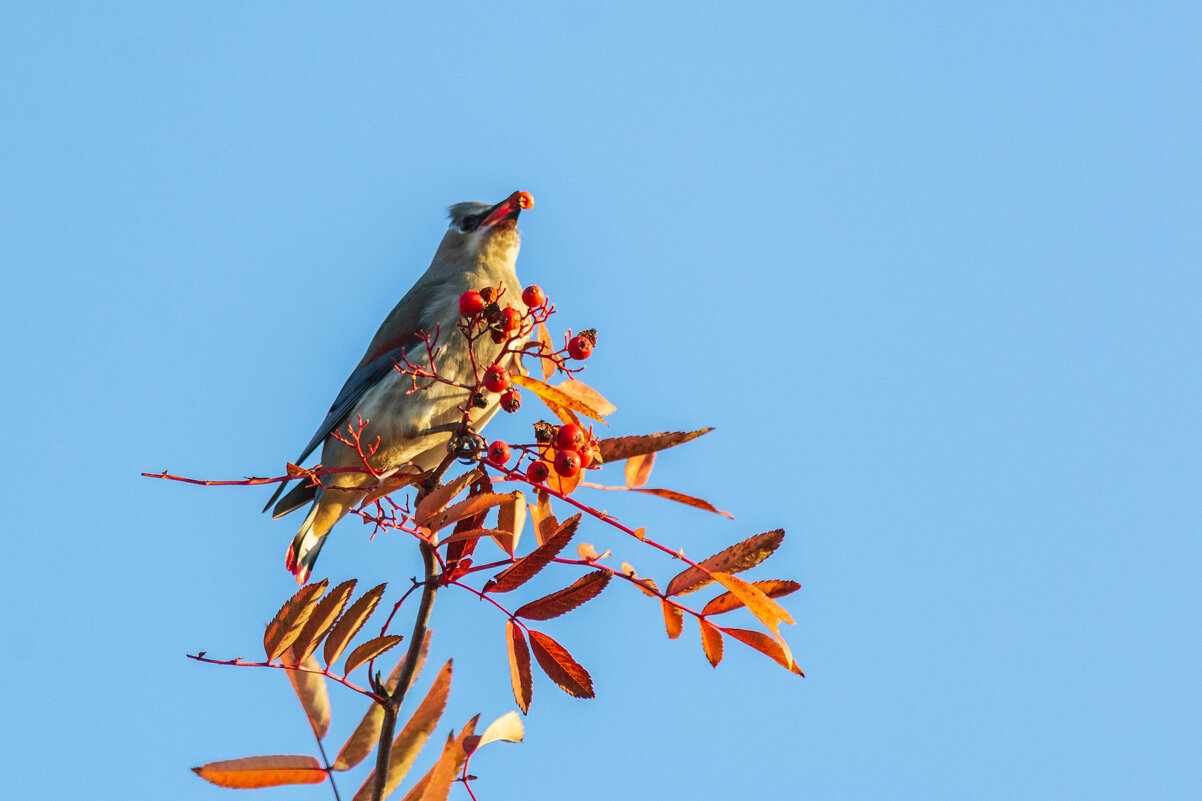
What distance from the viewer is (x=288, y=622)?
218 cm

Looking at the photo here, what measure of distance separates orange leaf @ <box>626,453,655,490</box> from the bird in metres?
1.21

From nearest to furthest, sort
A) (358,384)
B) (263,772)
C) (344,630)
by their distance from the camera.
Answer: (263,772) < (344,630) < (358,384)

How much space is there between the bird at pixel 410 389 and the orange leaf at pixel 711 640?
4.95ft

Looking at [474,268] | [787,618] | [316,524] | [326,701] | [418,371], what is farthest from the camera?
[474,268]

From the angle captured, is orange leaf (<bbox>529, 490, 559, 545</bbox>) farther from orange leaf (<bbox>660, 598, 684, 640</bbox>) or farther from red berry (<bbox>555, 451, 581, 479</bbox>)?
orange leaf (<bbox>660, 598, 684, 640</bbox>)

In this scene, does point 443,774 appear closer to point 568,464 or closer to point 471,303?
point 568,464

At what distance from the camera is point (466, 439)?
8.39 feet

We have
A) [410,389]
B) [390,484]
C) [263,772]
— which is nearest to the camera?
[263,772]

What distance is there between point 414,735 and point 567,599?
0.40 m

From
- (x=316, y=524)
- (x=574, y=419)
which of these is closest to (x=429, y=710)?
(x=574, y=419)

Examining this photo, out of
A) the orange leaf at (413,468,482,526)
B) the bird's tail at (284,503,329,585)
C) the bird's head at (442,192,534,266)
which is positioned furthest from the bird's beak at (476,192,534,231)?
the orange leaf at (413,468,482,526)

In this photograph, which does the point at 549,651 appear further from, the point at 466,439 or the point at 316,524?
the point at 316,524

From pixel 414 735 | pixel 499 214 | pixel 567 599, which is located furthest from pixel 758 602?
pixel 499 214

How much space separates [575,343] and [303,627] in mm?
820
